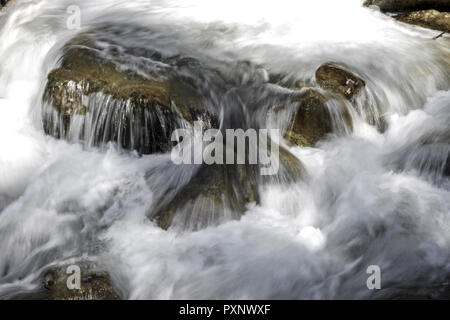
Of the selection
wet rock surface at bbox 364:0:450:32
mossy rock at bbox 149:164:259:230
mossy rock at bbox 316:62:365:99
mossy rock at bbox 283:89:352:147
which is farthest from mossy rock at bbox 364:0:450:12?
mossy rock at bbox 149:164:259:230

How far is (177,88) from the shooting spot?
5.64 meters

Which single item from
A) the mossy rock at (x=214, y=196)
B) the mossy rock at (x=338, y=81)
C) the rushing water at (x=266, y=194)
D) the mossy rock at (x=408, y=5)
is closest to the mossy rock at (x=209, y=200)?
the mossy rock at (x=214, y=196)

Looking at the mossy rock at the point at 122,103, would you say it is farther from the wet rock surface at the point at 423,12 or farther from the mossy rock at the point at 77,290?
the wet rock surface at the point at 423,12

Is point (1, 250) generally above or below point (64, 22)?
below

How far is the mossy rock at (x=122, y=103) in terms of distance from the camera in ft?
17.5

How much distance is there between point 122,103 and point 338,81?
2.77 meters

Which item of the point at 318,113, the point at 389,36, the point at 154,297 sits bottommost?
the point at 154,297

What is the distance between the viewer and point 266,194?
4887 millimetres

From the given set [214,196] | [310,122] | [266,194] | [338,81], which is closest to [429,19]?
[338,81]

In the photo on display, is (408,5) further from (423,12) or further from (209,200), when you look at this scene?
(209,200)
